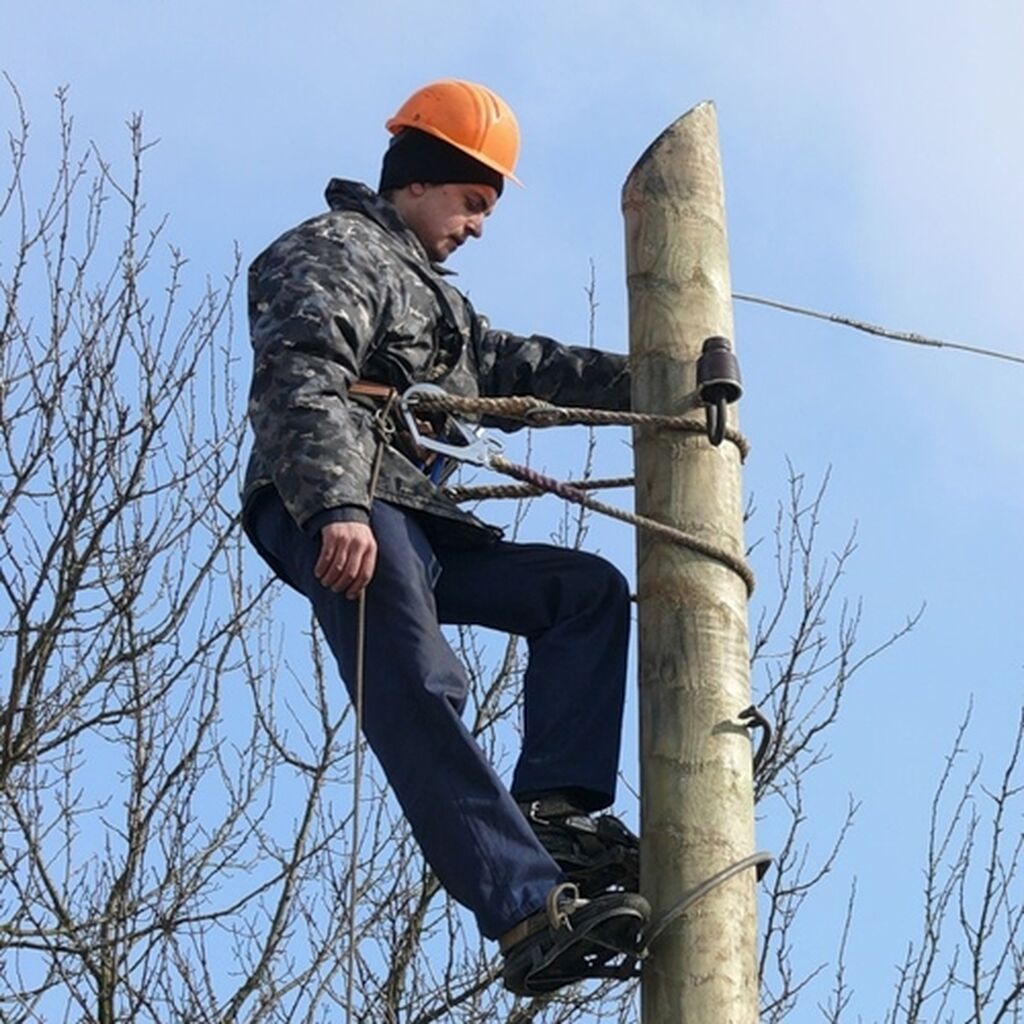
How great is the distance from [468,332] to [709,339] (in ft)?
2.13

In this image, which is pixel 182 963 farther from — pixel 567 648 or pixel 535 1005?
pixel 567 648

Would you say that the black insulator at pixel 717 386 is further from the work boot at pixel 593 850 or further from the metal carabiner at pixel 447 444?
the work boot at pixel 593 850

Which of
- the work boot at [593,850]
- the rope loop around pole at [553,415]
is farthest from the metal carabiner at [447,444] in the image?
the work boot at [593,850]

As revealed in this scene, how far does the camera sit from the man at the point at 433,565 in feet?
11.3

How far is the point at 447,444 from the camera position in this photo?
4016 millimetres

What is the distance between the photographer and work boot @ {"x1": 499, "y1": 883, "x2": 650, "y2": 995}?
3.30 metres

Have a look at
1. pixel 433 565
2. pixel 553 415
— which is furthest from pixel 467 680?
pixel 553 415

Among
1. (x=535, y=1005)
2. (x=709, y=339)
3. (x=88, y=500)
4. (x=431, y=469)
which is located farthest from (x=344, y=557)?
(x=535, y=1005)

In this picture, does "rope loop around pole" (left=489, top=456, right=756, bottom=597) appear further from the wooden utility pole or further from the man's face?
the man's face

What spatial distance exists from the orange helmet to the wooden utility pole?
0.42 m

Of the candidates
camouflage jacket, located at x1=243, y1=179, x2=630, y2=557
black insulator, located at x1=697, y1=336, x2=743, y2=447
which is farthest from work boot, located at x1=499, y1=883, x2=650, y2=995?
black insulator, located at x1=697, y1=336, x2=743, y2=447

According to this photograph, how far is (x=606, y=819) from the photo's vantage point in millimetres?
3666

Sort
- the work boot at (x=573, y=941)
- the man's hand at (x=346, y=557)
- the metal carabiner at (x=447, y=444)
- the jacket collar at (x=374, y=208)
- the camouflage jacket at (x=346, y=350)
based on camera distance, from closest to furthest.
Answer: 1. the work boot at (x=573, y=941)
2. the man's hand at (x=346, y=557)
3. the camouflage jacket at (x=346, y=350)
4. the metal carabiner at (x=447, y=444)
5. the jacket collar at (x=374, y=208)

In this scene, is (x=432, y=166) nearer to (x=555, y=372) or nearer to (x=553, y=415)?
(x=555, y=372)
